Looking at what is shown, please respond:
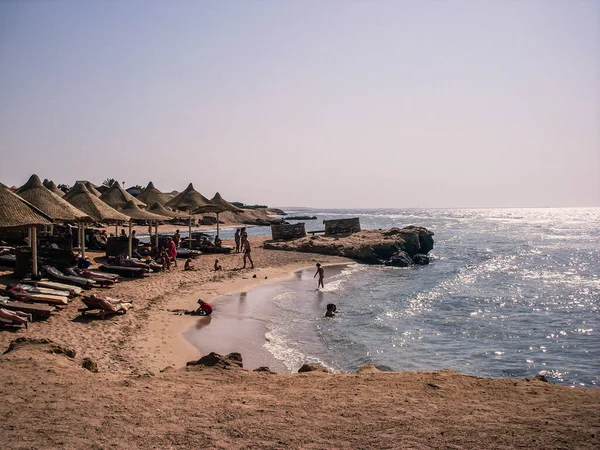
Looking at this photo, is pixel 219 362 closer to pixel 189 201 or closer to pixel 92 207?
pixel 92 207

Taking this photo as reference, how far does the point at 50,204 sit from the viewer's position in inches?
571

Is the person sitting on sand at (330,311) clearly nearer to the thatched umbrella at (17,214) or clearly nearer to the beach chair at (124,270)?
the beach chair at (124,270)

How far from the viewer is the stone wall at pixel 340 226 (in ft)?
113

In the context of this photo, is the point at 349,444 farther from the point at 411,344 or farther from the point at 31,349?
the point at 411,344

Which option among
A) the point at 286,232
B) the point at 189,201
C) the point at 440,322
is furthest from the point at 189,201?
the point at 440,322

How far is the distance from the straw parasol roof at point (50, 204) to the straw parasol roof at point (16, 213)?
2.14 m

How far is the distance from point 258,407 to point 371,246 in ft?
79.8

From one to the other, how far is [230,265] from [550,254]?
100 feet

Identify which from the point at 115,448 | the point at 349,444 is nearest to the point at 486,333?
the point at 349,444

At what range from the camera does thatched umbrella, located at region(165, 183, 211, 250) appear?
25873 mm

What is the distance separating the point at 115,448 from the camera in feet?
15.7

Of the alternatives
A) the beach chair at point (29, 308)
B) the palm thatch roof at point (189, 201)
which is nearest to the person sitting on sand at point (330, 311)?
the beach chair at point (29, 308)

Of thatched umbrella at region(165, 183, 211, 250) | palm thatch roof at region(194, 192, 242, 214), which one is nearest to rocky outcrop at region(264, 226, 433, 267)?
palm thatch roof at region(194, 192, 242, 214)

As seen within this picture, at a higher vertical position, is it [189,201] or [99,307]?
[189,201]
